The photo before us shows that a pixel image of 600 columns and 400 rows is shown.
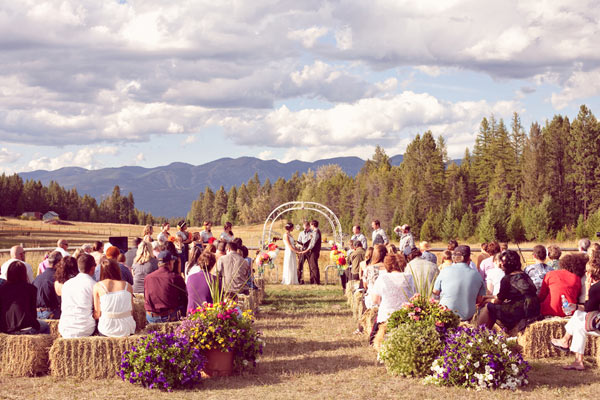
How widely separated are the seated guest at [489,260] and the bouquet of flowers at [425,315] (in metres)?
4.59

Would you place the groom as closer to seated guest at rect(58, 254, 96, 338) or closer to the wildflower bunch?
seated guest at rect(58, 254, 96, 338)

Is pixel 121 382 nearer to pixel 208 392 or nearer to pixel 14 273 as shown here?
pixel 208 392

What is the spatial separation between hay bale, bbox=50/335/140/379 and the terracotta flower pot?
1.03 meters

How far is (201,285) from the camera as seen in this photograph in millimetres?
10539

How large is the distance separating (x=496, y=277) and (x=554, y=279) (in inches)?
73.5

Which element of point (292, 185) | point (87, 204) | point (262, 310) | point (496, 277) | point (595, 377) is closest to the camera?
point (595, 377)

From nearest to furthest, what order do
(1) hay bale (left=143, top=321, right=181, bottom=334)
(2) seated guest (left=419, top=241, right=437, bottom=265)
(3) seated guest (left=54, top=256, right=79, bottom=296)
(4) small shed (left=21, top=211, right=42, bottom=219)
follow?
(1) hay bale (left=143, top=321, right=181, bottom=334) → (3) seated guest (left=54, top=256, right=79, bottom=296) → (2) seated guest (left=419, top=241, right=437, bottom=265) → (4) small shed (left=21, top=211, right=42, bottom=219)

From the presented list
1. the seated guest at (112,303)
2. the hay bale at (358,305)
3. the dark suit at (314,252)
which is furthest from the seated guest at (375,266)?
the dark suit at (314,252)

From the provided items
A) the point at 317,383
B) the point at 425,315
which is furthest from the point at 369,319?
the point at 317,383

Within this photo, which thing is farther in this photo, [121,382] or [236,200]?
[236,200]

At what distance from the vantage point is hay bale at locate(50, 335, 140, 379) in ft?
28.2

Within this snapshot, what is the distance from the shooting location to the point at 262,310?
15594 mm

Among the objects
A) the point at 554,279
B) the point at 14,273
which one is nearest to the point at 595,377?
the point at 554,279

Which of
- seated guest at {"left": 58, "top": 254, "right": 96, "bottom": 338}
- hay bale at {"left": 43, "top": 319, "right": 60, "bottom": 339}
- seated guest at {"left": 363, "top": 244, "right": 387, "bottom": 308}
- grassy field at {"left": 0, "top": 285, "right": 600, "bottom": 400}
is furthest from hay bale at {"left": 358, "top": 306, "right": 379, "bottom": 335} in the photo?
hay bale at {"left": 43, "top": 319, "right": 60, "bottom": 339}
